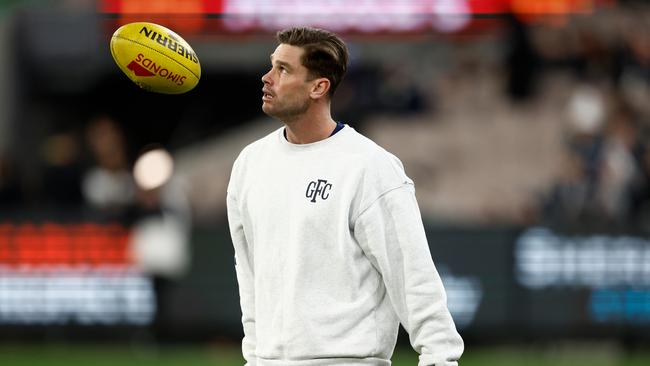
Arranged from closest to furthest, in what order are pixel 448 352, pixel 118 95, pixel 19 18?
pixel 448 352 < pixel 19 18 < pixel 118 95

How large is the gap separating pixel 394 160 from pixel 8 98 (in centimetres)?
1497

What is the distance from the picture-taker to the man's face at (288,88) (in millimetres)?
5582

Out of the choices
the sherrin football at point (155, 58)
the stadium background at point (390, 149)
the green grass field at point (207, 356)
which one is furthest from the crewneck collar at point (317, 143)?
the stadium background at point (390, 149)

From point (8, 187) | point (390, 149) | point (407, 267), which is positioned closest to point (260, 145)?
point (407, 267)

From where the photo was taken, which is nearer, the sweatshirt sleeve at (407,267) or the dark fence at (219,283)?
the sweatshirt sleeve at (407,267)

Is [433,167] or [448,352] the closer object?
[448,352]

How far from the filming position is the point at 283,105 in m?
5.59

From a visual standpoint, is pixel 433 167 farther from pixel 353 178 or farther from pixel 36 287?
pixel 353 178

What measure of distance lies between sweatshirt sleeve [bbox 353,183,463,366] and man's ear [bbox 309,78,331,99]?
46 centimetres

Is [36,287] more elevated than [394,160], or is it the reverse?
[394,160]

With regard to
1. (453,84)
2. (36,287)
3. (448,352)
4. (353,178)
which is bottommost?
(36,287)

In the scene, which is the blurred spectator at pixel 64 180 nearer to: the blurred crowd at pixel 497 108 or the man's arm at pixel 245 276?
the blurred crowd at pixel 497 108

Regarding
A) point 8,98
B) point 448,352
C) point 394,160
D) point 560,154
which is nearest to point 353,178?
point 394,160

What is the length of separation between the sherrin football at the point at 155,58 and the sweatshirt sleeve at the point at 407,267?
38.6 inches
